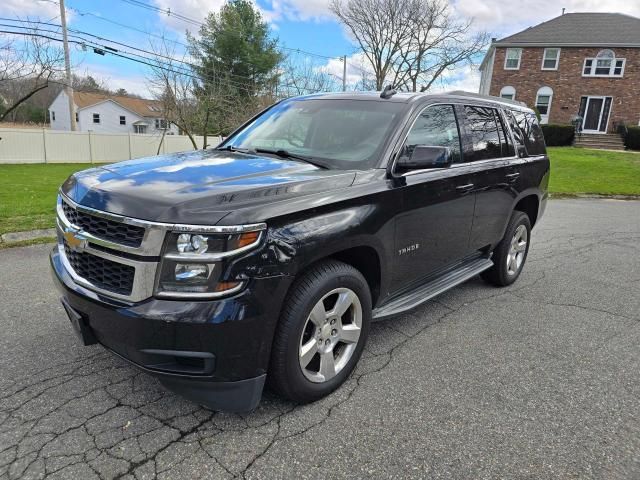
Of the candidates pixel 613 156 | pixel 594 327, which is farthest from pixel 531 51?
pixel 594 327

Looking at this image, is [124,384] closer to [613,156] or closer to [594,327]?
[594,327]

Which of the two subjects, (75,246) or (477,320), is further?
(477,320)

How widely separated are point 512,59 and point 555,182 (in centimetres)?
2000

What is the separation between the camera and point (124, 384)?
2.92 metres

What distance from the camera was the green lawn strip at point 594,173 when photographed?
14.2 meters

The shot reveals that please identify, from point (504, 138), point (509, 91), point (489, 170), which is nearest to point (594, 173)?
point (504, 138)

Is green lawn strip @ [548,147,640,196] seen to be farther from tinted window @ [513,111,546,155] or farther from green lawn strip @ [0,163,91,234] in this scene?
green lawn strip @ [0,163,91,234]

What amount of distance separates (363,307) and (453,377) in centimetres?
83

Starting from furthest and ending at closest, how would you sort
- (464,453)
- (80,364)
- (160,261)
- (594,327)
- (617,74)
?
(617,74) < (594,327) < (80,364) < (464,453) < (160,261)

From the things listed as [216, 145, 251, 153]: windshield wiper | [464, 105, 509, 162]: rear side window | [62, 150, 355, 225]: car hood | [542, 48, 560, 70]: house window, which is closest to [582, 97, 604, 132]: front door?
[542, 48, 560, 70]: house window

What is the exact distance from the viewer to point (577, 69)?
30.6 m

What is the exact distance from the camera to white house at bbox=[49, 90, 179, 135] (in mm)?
55812

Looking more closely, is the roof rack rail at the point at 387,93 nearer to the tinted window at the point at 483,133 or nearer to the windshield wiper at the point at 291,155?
the tinted window at the point at 483,133

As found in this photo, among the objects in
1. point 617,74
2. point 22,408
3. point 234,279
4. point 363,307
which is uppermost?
point 617,74
